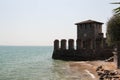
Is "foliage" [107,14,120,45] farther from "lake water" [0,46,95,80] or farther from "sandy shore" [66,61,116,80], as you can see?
"lake water" [0,46,95,80]

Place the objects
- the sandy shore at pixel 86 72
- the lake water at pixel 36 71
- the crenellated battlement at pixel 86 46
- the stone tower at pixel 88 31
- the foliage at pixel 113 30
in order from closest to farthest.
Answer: the sandy shore at pixel 86 72 < the lake water at pixel 36 71 < the foliage at pixel 113 30 < the crenellated battlement at pixel 86 46 < the stone tower at pixel 88 31

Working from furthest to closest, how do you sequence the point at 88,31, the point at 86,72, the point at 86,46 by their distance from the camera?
1. the point at 88,31
2. the point at 86,46
3. the point at 86,72

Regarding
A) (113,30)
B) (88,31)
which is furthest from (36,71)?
(88,31)

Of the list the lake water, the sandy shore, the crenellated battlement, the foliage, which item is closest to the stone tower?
the crenellated battlement

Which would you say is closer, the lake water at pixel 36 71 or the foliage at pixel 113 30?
the lake water at pixel 36 71

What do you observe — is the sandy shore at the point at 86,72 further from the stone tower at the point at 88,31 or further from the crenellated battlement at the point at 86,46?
the stone tower at the point at 88,31

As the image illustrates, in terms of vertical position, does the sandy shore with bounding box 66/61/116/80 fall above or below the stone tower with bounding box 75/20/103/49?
below

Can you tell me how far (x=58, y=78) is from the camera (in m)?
28.5

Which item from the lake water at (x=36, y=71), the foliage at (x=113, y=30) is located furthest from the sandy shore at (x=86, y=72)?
the foliage at (x=113, y=30)

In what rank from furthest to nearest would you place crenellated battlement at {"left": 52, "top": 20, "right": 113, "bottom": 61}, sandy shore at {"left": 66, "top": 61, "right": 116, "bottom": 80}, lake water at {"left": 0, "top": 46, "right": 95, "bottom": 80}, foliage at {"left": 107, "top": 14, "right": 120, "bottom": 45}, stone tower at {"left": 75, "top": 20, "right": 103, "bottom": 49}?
stone tower at {"left": 75, "top": 20, "right": 103, "bottom": 49} < crenellated battlement at {"left": 52, "top": 20, "right": 113, "bottom": 61} < foliage at {"left": 107, "top": 14, "right": 120, "bottom": 45} < lake water at {"left": 0, "top": 46, "right": 95, "bottom": 80} < sandy shore at {"left": 66, "top": 61, "right": 116, "bottom": 80}

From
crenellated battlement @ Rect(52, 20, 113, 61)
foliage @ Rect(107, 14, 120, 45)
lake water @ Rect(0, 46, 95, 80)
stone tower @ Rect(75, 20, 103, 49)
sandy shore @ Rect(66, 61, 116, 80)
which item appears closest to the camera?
sandy shore @ Rect(66, 61, 116, 80)

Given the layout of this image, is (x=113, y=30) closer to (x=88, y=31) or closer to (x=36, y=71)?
(x=36, y=71)

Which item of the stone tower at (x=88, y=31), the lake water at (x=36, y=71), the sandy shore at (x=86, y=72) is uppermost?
the stone tower at (x=88, y=31)

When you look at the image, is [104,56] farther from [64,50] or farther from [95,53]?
[64,50]
